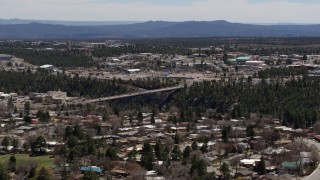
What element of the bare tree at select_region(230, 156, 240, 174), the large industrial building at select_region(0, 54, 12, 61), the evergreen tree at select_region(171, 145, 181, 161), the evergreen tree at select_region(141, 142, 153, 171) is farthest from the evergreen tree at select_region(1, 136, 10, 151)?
the large industrial building at select_region(0, 54, 12, 61)

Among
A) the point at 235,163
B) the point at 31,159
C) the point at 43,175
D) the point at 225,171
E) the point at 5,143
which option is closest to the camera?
the point at 43,175

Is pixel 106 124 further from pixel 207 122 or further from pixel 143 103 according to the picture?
pixel 143 103

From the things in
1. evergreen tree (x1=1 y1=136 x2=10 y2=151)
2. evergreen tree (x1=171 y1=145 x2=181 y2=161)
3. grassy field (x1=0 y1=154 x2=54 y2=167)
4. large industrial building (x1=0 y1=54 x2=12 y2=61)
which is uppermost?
evergreen tree (x1=171 y1=145 x2=181 y2=161)

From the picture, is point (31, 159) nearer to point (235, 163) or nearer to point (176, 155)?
point (176, 155)

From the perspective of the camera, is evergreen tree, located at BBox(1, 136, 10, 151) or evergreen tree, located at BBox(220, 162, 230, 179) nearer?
evergreen tree, located at BBox(220, 162, 230, 179)

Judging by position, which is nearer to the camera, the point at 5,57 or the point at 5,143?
the point at 5,143

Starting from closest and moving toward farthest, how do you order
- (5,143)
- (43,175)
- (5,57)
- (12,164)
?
(43,175) → (12,164) → (5,143) → (5,57)

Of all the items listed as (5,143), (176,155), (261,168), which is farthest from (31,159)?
(261,168)

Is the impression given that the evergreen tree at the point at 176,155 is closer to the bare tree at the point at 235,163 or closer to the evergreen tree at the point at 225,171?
the bare tree at the point at 235,163

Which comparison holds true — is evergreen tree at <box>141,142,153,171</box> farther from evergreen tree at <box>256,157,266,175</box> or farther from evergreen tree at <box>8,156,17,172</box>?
evergreen tree at <box>8,156,17,172</box>

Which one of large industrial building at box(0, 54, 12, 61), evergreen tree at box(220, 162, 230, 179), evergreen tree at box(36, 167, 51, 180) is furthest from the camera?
large industrial building at box(0, 54, 12, 61)

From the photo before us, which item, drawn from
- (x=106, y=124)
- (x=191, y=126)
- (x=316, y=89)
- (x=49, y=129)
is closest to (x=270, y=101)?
(x=316, y=89)
